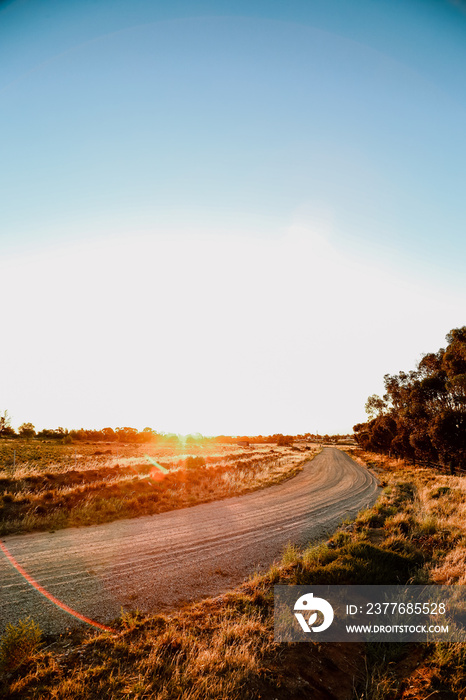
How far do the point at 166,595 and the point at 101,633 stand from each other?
224cm

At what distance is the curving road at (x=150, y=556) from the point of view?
26.1 ft

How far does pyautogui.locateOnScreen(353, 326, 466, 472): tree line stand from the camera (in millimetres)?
31906

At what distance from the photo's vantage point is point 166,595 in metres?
8.52

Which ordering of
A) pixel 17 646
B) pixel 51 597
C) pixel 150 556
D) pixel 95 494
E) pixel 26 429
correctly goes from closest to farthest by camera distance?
pixel 17 646 < pixel 51 597 < pixel 150 556 < pixel 95 494 < pixel 26 429

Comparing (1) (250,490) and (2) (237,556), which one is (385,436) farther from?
(2) (237,556)

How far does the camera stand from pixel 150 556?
11047mm

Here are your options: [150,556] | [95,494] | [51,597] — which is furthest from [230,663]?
[95,494]

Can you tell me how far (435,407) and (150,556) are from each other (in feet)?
124

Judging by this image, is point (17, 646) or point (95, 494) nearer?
point (17, 646)

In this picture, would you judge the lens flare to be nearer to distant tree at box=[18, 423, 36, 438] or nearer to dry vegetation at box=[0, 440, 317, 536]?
dry vegetation at box=[0, 440, 317, 536]

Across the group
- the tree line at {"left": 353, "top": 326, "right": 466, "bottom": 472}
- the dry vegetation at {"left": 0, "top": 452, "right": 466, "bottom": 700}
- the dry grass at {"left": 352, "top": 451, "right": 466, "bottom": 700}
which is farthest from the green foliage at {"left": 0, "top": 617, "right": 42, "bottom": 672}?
the tree line at {"left": 353, "top": 326, "right": 466, "bottom": 472}

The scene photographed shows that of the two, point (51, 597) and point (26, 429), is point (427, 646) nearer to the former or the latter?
point (51, 597)

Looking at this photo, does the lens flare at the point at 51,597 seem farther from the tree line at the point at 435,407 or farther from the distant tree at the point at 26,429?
the distant tree at the point at 26,429

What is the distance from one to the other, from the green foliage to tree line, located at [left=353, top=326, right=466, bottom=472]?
34679mm
